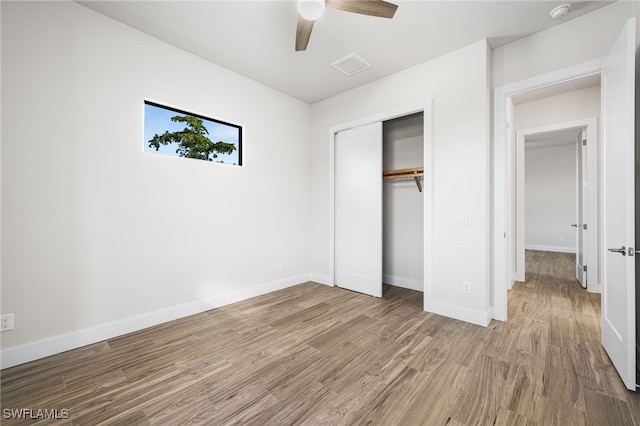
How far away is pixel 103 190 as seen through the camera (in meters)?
2.39

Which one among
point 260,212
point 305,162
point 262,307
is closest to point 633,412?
point 262,307

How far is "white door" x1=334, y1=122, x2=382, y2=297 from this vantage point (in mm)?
3629

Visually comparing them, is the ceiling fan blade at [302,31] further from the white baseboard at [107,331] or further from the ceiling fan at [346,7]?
the white baseboard at [107,331]

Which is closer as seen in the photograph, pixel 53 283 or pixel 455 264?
pixel 53 283

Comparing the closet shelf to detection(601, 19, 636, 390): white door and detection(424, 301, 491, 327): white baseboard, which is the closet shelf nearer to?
detection(424, 301, 491, 327): white baseboard

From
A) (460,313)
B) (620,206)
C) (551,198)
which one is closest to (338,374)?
(460,313)

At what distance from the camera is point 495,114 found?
9.29 feet

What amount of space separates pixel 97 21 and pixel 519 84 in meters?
4.10

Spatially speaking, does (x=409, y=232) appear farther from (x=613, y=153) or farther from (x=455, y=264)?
(x=613, y=153)

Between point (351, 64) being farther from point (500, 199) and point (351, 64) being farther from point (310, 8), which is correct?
point (500, 199)

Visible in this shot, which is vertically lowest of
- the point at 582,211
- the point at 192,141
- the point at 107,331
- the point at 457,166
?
the point at 107,331

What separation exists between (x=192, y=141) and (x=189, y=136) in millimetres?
62

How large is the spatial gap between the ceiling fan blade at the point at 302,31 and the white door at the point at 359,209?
5.25 feet

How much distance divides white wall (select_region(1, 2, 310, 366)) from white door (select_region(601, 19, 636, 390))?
3493mm
